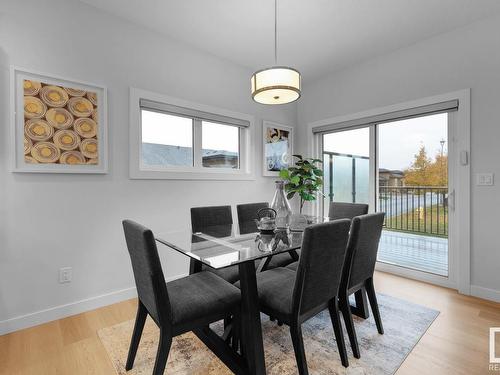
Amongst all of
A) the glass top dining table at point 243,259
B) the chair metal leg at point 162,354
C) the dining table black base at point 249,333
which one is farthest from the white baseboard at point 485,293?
the chair metal leg at point 162,354

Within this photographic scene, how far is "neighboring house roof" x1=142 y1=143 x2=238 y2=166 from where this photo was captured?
282cm

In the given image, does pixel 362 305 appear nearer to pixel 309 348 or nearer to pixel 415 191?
pixel 309 348

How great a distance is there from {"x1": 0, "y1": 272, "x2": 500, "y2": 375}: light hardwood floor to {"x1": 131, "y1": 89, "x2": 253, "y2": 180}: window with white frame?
131 cm

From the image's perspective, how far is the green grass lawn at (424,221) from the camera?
2959mm

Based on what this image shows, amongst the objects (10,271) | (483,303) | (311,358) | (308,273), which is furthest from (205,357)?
(483,303)

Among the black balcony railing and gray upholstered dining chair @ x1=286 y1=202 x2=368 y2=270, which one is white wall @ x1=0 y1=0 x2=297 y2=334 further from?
the black balcony railing

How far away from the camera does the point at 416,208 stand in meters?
3.20

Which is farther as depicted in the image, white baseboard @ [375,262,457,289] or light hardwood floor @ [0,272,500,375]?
white baseboard @ [375,262,457,289]

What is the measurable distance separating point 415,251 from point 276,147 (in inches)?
89.6

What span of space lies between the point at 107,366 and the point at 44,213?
1290 mm

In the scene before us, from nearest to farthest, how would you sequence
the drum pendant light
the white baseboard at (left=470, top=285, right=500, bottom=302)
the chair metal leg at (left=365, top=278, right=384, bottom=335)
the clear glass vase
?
the drum pendant light, the chair metal leg at (left=365, top=278, right=384, bottom=335), the clear glass vase, the white baseboard at (left=470, top=285, right=500, bottom=302)

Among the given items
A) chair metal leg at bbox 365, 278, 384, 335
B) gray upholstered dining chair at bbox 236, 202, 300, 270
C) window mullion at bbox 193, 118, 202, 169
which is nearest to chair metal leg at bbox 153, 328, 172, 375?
gray upholstered dining chair at bbox 236, 202, 300, 270

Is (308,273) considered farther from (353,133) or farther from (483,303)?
(353,133)

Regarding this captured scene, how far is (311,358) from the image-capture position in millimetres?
1681
